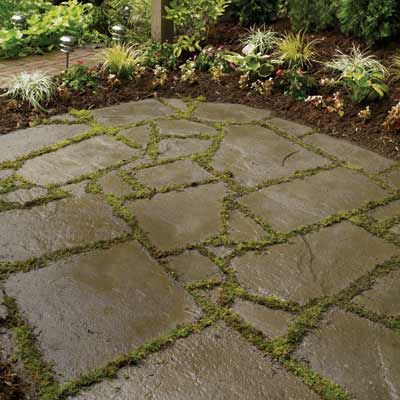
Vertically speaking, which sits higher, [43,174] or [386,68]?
[386,68]

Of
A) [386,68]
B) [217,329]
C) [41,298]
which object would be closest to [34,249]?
[41,298]

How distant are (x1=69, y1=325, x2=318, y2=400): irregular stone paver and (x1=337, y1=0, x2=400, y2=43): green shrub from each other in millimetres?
3580

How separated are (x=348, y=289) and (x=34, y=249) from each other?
1424 millimetres

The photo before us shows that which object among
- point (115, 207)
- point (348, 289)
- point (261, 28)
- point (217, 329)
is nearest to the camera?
point (217, 329)

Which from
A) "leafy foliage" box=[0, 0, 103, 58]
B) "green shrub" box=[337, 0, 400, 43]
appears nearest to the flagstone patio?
"green shrub" box=[337, 0, 400, 43]

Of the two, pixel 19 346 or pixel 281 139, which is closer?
pixel 19 346

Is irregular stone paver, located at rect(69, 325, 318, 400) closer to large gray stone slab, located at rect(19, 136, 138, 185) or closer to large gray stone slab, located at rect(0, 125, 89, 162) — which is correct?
large gray stone slab, located at rect(19, 136, 138, 185)

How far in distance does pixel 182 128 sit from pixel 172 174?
29.5 inches

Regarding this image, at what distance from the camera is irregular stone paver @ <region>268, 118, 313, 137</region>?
4016mm

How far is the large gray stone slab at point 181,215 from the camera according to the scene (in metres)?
2.77

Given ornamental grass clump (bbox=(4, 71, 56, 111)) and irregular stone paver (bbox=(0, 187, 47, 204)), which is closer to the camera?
irregular stone paver (bbox=(0, 187, 47, 204))

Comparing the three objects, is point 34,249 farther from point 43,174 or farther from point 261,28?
point 261,28

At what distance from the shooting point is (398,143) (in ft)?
12.5

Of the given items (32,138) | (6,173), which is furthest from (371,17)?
(6,173)
